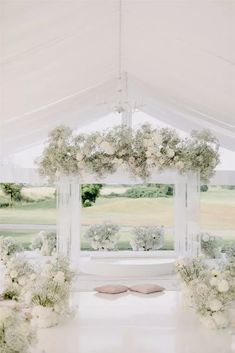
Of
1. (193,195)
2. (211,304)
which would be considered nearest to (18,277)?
(211,304)

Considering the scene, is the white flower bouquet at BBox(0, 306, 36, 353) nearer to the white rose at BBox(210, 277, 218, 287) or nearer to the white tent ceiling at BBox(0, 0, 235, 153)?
the white rose at BBox(210, 277, 218, 287)

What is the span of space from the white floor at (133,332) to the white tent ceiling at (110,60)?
2.42 m

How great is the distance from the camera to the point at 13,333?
2.46m

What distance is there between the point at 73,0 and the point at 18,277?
2648 mm

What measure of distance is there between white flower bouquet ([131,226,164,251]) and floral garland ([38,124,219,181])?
3531 mm

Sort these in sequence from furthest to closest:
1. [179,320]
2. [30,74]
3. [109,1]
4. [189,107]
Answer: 1. [189,107]
2. [30,74]
3. [109,1]
4. [179,320]

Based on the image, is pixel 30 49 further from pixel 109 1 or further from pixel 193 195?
pixel 193 195

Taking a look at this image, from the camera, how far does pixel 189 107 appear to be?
7047 millimetres

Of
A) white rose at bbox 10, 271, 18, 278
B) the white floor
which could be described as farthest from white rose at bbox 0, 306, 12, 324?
white rose at bbox 10, 271, 18, 278

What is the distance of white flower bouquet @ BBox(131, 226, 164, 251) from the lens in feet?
32.4

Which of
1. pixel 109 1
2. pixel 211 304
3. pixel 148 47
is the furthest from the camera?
pixel 148 47

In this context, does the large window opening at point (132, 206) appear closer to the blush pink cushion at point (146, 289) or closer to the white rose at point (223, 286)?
the blush pink cushion at point (146, 289)

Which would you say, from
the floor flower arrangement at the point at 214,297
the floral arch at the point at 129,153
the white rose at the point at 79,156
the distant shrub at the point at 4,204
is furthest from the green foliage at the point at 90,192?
the floor flower arrangement at the point at 214,297

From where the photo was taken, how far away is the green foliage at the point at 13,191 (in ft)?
40.8
